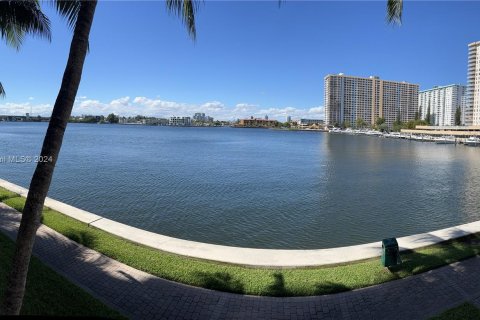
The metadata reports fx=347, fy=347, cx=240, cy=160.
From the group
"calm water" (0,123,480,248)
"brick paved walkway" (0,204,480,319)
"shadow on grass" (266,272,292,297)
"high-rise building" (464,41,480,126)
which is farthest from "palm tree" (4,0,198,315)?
"high-rise building" (464,41,480,126)

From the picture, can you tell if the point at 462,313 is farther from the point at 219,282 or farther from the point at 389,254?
the point at 219,282

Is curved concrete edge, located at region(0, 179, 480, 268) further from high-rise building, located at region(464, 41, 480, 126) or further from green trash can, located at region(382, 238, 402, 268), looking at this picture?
high-rise building, located at region(464, 41, 480, 126)

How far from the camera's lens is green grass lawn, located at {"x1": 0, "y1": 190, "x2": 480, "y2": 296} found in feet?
23.5

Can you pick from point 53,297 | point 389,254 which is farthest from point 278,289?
point 53,297

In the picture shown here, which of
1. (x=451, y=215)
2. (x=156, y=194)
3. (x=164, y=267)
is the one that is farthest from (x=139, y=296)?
(x=451, y=215)

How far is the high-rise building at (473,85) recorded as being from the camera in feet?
455

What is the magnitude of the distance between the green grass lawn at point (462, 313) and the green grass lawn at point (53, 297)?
544 centimetres

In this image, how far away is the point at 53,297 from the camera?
5.90 metres

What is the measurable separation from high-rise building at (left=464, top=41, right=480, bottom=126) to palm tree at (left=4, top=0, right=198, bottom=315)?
16326 cm

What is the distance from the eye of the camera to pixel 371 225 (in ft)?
50.0

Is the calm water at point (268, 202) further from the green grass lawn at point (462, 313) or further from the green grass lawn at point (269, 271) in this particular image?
the green grass lawn at point (462, 313)

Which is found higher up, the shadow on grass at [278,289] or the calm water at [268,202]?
the shadow on grass at [278,289]

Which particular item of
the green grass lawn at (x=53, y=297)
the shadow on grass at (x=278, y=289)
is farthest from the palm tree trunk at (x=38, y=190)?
the shadow on grass at (x=278, y=289)

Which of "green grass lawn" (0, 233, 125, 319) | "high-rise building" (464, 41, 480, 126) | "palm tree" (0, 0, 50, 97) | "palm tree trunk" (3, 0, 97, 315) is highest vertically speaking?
"high-rise building" (464, 41, 480, 126)
